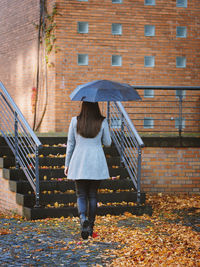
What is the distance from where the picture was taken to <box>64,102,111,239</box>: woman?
5859 millimetres

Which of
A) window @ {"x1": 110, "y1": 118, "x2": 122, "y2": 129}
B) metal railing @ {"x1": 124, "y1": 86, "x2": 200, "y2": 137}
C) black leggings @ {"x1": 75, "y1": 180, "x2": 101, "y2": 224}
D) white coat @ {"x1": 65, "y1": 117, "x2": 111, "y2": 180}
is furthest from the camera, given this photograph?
metal railing @ {"x1": 124, "y1": 86, "x2": 200, "y2": 137}

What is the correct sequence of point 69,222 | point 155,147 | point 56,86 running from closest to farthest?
point 69,222
point 155,147
point 56,86

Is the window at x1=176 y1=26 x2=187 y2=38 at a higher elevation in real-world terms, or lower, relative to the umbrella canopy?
higher

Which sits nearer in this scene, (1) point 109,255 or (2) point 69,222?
(1) point 109,255

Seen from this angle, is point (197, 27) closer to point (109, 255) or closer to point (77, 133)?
point (77, 133)

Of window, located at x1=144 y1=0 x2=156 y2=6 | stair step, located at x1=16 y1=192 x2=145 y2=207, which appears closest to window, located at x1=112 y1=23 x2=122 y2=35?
window, located at x1=144 y1=0 x2=156 y2=6

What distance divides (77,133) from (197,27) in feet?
24.6

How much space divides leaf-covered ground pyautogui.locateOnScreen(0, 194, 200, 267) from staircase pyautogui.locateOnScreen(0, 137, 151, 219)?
6.2 inches

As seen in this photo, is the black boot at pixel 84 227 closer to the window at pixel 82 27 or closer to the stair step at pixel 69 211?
the stair step at pixel 69 211

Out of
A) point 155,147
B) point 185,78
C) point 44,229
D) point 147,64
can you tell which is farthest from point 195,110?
point 44,229

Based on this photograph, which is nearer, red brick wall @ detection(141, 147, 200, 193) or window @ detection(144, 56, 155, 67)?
red brick wall @ detection(141, 147, 200, 193)

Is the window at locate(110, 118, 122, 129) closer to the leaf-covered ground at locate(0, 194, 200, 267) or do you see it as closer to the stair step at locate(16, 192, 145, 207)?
the stair step at locate(16, 192, 145, 207)

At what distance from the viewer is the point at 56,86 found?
11766 mm

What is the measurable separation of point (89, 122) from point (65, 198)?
2.24 metres
